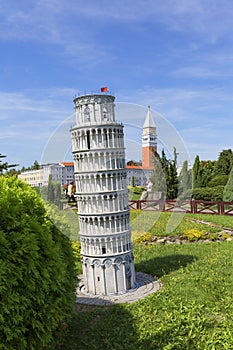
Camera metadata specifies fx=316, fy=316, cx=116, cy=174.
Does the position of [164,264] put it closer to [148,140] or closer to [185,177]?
[185,177]

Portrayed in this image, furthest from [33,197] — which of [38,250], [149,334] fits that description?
[149,334]

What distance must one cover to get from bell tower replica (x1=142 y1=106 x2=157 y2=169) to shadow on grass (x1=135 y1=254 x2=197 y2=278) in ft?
13.6

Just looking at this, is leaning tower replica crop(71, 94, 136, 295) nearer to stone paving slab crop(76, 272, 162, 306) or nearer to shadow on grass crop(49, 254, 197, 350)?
stone paving slab crop(76, 272, 162, 306)

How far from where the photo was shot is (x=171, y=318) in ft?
27.3

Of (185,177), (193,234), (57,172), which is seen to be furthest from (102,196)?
(193,234)

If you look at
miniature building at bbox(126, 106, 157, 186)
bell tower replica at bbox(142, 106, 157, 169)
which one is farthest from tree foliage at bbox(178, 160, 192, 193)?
bell tower replica at bbox(142, 106, 157, 169)

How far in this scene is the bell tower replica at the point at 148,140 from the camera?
10445mm

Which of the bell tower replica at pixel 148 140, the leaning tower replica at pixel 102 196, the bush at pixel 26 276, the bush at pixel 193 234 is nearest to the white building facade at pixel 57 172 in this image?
the leaning tower replica at pixel 102 196

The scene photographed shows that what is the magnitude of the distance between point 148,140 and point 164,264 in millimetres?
5523

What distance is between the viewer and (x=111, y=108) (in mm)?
10227

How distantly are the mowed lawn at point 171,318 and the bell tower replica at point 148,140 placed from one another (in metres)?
4.44

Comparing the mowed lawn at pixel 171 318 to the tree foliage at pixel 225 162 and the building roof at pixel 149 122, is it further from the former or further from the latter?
the tree foliage at pixel 225 162

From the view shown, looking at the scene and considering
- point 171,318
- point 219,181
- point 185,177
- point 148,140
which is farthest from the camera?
point 219,181

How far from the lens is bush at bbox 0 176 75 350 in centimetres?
532
